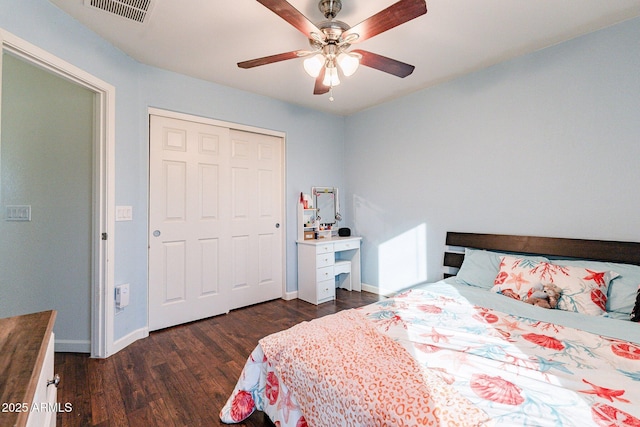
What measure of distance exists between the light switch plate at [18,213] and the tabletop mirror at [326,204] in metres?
2.78

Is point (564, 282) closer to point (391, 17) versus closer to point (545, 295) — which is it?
point (545, 295)

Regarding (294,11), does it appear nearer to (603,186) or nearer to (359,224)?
(603,186)

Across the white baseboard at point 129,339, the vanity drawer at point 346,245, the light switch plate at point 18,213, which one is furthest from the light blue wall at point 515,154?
the light switch plate at point 18,213

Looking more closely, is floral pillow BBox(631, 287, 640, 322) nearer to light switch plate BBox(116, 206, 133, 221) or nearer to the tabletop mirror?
the tabletop mirror

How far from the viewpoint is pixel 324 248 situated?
346 cm

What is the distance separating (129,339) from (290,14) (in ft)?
9.18

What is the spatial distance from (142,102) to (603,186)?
12.9ft

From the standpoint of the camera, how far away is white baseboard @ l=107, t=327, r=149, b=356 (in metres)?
2.29

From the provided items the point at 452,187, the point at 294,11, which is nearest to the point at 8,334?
the point at 294,11

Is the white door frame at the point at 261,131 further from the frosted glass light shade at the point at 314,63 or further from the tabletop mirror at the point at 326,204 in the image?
the frosted glass light shade at the point at 314,63

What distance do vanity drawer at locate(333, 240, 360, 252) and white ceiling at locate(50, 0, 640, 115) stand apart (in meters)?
1.96

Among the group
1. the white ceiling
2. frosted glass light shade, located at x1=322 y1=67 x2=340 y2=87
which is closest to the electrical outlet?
the white ceiling

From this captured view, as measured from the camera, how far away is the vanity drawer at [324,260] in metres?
3.42

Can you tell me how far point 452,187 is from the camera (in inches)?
118
